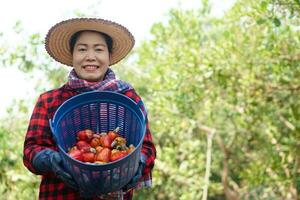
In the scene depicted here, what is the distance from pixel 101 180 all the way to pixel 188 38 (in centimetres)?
508

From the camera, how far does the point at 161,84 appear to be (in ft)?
20.3

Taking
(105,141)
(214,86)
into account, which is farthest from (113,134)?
(214,86)

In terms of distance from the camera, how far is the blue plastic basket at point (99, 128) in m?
1.49

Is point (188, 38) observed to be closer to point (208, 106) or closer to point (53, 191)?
point (208, 106)

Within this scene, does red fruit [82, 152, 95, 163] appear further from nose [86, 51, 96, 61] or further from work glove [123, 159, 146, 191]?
nose [86, 51, 96, 61]

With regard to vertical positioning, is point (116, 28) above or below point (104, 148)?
above

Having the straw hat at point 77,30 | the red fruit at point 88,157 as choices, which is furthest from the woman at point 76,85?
the red fruit at point 88,157

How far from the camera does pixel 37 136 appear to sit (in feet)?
5.67

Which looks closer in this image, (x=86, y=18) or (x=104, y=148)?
(x=104, y=148)

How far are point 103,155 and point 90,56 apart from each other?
42cm

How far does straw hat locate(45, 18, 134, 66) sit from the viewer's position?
1863mm

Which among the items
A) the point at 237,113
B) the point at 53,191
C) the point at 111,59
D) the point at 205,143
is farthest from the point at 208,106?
the point at 53,191

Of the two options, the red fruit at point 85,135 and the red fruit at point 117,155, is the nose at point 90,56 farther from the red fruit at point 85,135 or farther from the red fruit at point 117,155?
the red fruit at point 117,155

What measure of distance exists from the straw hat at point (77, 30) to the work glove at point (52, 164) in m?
0.51
